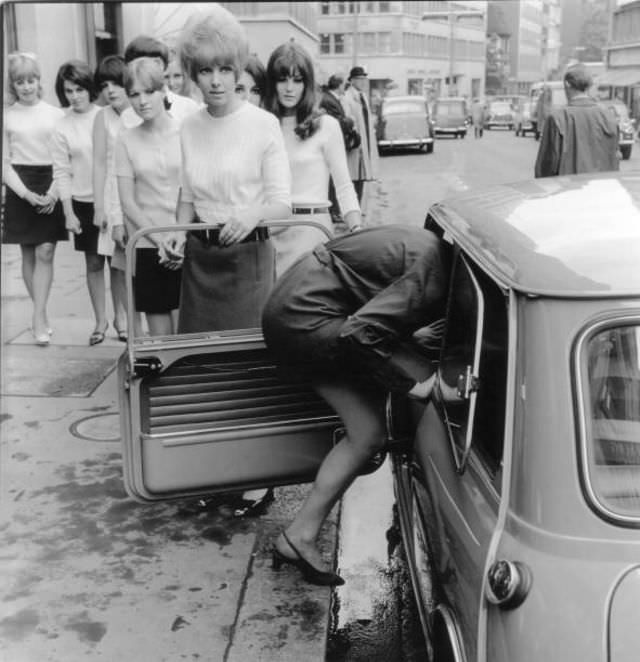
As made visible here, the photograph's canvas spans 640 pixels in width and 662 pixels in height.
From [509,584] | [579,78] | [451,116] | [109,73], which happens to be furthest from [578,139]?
[451,116]


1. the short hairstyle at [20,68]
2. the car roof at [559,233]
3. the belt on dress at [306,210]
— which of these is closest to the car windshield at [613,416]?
the car roof at [559,233]

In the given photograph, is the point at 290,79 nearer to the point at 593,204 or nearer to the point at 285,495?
the point at 285,495

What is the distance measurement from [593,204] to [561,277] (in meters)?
0.58

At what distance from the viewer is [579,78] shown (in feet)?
25.8

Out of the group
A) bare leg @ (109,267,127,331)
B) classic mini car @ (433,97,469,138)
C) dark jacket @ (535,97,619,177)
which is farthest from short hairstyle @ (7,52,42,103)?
classic mini car @ (433,97,469,138)

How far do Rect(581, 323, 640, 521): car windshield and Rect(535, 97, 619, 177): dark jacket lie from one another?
592 centimetres

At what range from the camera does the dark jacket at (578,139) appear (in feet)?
25.3

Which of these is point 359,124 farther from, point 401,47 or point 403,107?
point 401,47

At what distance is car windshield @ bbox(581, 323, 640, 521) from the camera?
2.00 m

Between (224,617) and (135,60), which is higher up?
(135,60)

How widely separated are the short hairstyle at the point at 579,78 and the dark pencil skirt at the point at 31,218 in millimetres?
4130

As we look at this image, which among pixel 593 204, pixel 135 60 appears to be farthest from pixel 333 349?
pixel 135 60

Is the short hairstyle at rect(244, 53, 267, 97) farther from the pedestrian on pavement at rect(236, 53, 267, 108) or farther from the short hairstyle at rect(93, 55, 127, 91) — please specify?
the short hairstyle at rect(93, 55, 127, 91)

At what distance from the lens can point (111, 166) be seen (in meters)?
5.93
